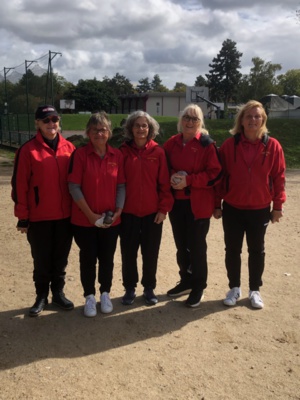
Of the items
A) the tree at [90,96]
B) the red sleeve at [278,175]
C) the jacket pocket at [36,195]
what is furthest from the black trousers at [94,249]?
the tree at [90,96]

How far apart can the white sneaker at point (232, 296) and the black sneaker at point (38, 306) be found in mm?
1743

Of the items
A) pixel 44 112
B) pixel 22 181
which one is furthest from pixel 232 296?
pixel 44 112

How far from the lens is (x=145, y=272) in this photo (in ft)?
13.9

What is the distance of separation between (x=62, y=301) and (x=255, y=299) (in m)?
1.87

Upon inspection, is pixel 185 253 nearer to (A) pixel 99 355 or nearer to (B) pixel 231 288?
(B) pixel 231 288

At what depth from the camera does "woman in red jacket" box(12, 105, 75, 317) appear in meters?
3.64

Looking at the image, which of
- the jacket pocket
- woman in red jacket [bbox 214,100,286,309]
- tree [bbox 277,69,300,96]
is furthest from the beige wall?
the jacket pocket

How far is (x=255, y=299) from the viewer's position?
4.21 meters

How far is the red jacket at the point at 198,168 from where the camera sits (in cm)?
390

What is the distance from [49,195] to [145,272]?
122 cm

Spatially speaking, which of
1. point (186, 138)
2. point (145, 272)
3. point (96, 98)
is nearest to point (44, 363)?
point (145, 272)

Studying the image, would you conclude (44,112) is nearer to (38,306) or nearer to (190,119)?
(190,119)

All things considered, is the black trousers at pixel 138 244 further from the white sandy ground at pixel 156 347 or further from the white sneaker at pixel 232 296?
the white sneaker at pixel 232 296

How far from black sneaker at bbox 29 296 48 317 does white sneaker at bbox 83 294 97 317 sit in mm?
409
